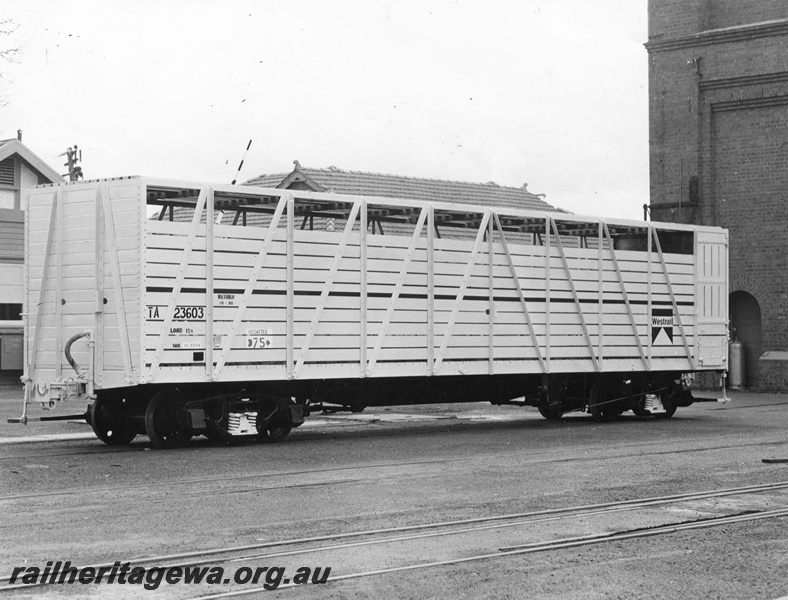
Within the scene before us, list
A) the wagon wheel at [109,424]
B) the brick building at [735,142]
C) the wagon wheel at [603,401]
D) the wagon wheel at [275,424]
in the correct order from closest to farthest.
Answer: the wagon wheel at [109,424] < the wagon wheel at [275,424] < the wagon wheel at [603,401] < the brick building at [735,142]

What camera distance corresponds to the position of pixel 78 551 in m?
7.90

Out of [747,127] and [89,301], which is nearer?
[89,301]

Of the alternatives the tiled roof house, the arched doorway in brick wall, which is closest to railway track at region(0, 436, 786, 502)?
the arched doorway in brick wall

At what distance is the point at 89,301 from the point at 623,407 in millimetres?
10212

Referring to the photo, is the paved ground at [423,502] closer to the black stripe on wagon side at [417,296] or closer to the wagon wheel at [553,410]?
the wagon wheel at [553,410]

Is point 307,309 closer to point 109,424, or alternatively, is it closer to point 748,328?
point 109,424

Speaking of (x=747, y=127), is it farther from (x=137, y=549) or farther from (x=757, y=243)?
(x=137, y=549)

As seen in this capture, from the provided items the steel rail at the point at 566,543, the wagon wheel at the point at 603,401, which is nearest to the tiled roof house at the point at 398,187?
the wagon wheel at the point at 603,401

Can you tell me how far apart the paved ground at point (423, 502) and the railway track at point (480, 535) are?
0.21 feet

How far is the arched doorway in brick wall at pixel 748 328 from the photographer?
30469 millimetres

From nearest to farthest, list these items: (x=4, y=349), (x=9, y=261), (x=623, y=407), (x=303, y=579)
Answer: (x=303, y=579)
(x=623, y=407)
(x=4, y=349)
(x=9, y=261)

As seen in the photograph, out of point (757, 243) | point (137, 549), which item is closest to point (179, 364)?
point (137, 549)

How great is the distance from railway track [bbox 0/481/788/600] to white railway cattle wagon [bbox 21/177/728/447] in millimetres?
6701

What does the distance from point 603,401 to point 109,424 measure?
8961mm
